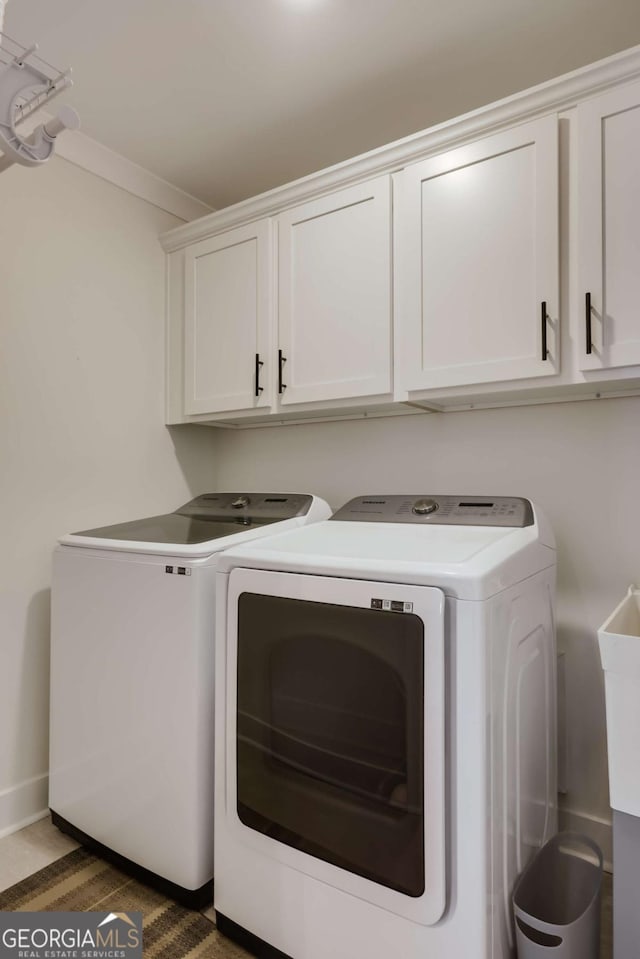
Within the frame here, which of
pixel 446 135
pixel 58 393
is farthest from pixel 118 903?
pixel 446 135

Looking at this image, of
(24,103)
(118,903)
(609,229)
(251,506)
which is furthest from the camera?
(251,506)

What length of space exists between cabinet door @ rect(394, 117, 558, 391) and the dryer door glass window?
862 mm

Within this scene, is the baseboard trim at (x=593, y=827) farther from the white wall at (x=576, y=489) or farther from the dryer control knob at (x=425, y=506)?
the dryer control knob at (x=425, y=506)

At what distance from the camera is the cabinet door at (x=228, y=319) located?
86.4 inches

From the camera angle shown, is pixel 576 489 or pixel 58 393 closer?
pixel 576 489

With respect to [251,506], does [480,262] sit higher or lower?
higher

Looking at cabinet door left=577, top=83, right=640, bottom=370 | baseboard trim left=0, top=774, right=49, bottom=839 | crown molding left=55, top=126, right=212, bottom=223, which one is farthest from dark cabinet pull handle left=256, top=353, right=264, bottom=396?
baseboard trim left=0, top=774, right=49, bottom=839

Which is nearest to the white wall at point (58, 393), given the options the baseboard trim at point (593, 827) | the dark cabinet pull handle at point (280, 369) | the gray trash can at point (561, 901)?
the dark cabinet pull handle at point (280, 369)

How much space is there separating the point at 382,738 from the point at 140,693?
80 centimetres

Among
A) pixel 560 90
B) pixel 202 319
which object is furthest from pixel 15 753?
pixel 560 90

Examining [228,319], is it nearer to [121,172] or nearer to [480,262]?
[121,172]

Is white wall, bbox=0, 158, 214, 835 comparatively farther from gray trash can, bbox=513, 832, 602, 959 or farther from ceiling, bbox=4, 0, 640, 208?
gray trash can, bbox=513, 832, 602, 959

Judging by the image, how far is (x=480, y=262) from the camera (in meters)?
1.69

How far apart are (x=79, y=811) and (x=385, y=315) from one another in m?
1.90
